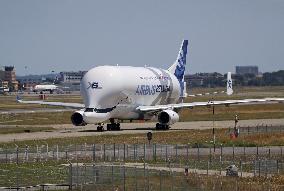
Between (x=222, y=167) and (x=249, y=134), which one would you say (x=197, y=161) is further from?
(x=249, y=134)

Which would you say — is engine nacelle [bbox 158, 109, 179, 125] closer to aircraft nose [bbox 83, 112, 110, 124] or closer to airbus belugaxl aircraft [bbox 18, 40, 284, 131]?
airbus belugaxl aircraft [bbox 18, 40, 284, 131]

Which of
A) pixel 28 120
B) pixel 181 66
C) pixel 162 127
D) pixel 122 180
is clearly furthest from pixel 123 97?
pixel 122 180

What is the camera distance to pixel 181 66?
12031 cm

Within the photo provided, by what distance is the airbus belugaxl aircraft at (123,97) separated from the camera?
300 feet

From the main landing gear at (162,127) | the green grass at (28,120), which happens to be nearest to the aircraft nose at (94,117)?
the main landing gear at (162,127)

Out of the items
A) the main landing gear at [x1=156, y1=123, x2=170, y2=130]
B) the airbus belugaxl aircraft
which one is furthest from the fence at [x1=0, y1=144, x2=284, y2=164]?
the main landing gear at [x1=156, y1=123, x2=170, y2=130]

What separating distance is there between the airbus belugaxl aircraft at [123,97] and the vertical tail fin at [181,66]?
813cm

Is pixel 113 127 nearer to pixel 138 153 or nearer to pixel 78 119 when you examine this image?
pixel 78 119

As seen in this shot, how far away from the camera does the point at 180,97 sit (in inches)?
4596

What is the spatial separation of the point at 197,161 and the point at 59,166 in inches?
405

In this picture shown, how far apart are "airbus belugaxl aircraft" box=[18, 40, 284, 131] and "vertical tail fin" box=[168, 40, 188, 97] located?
8126mm

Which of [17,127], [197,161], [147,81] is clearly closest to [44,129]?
[17,127]

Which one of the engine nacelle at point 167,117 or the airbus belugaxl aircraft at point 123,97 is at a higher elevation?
the airbus belugaxl aircraft at point 123,97

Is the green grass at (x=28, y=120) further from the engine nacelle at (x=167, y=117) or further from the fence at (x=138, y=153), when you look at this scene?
the fence at (x=138, y=153)
